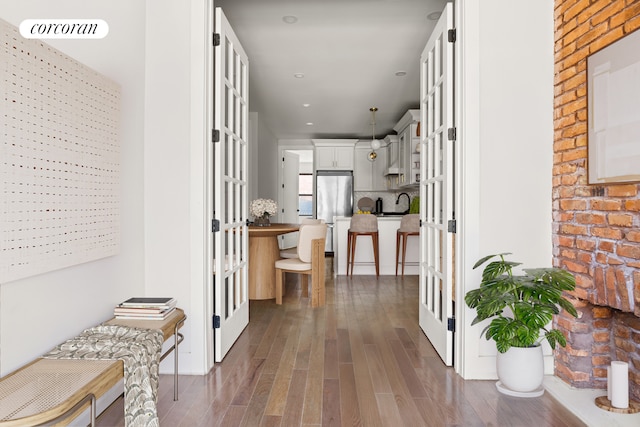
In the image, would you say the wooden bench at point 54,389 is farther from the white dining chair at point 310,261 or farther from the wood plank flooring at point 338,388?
the white dining chair at point 310,261

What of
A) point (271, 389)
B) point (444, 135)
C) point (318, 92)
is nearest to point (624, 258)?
point (444, 135)

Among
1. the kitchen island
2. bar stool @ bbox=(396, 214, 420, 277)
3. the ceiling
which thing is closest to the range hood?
the ceiling

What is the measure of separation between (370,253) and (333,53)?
10.1ft

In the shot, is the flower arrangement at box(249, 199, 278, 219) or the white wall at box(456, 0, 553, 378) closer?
the white wall at box(456, 0, 553, 378)

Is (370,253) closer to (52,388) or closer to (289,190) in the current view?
(289,190)

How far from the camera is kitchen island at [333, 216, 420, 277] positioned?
20.7 ft

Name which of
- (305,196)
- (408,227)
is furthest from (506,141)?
(305,196)

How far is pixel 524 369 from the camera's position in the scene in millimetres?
2271

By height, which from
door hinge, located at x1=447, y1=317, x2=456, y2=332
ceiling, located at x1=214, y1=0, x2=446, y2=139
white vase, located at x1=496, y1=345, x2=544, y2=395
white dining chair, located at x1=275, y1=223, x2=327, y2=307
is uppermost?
ceiling, located at x1=214, y1=0, x2=446, y2=139

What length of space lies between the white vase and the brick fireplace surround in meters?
0.26

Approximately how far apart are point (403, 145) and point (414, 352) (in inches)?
201

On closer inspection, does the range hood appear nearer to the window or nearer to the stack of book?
the window

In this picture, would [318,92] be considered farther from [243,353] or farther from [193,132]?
[243,353]

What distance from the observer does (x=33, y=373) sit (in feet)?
4.83
